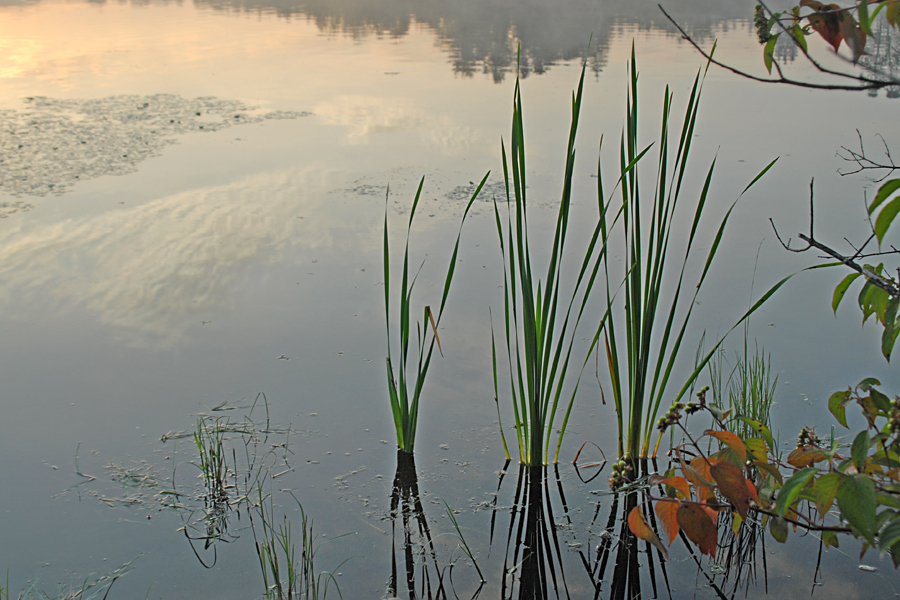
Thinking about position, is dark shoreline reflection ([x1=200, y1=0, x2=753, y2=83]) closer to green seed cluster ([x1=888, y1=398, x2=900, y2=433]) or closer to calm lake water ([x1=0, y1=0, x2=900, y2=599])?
calm lake water ([x1=0, y1=0, x2=900, y2=599])

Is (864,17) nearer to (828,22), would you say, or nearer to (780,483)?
(828,22)

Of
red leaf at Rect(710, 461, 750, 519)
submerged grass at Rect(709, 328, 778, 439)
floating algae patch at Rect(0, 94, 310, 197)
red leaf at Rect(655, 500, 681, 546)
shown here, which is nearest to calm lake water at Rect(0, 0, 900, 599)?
floating algae patch at Rect(0, 94, 310, 197)

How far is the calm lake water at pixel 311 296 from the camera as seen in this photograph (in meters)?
1.75

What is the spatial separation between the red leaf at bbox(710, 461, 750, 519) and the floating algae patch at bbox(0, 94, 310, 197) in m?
4.01

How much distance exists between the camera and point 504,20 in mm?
10547

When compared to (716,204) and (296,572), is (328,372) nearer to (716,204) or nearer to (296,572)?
(296,572)

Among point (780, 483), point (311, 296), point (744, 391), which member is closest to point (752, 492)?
point (780, 483)

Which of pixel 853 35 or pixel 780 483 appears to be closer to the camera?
pixel 853 35

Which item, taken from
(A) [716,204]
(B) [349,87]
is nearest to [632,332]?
(A) [716,204]

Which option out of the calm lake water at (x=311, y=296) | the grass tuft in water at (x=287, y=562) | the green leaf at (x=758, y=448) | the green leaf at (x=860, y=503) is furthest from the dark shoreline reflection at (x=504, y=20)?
the green leaf at (x=860, y=503)

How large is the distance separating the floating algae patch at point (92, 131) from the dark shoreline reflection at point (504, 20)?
249 centimetres

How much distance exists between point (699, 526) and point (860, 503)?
27 cm

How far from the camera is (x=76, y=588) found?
160 cm

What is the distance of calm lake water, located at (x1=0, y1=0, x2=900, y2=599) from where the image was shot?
69.0 inches
